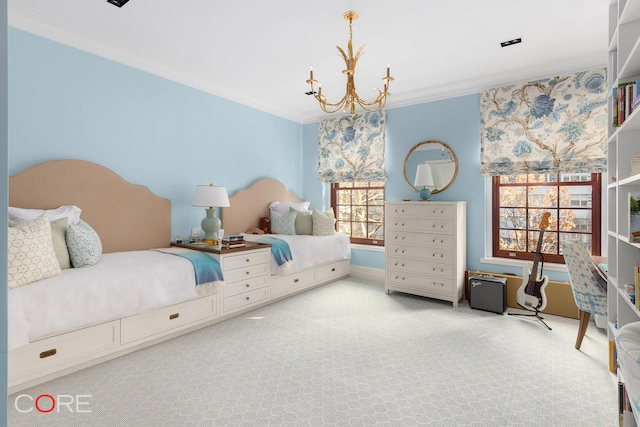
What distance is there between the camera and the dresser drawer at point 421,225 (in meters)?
3.96

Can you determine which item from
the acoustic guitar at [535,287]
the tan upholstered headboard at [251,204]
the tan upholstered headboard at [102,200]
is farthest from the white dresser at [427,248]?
the tan upholstered headboard at [102,200]

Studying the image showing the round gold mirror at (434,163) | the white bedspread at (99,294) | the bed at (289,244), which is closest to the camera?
the white bedspread at (99,294)

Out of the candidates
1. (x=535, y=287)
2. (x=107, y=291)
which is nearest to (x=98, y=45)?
(x=107, y=291)

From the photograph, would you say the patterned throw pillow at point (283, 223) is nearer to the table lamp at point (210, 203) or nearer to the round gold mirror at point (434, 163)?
the table lamp at point (210, 203)

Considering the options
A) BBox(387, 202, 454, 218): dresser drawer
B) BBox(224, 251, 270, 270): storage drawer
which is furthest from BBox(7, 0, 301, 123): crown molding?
BBox(387, 202, 454, 218): dresser drawer

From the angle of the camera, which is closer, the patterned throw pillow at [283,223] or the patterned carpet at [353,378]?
the patterned carpet at [353,378]

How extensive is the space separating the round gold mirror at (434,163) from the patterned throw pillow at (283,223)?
170cm

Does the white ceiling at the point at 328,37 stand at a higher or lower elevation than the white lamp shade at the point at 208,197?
higher

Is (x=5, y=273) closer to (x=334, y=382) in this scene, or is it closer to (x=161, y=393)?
(x=161, y=393)

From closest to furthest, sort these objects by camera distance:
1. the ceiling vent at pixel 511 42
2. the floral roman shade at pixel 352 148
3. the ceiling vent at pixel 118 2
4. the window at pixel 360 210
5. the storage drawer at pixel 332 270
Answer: the ceiling vent at pixel 118 2 < the ceiling vent at pixel 511 42 < the storage drawer at pixel 332 270 < the floral roman shade at pixel 352 148 < the window at pixel 360 210

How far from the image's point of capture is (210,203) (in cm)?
375

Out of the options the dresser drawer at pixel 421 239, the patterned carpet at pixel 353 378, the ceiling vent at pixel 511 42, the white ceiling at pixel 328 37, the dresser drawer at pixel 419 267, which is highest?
the white ceiling at pixel 328 37

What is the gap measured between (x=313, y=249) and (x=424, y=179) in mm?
1674

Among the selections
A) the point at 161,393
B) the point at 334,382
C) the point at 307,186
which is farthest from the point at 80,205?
the point at 307,186
